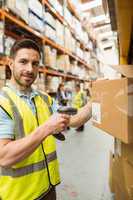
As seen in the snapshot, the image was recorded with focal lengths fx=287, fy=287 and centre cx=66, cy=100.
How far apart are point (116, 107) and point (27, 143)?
0.38m

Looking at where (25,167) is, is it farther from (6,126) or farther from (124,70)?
(124,70)

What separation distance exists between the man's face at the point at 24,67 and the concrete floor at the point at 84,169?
5.25 feet

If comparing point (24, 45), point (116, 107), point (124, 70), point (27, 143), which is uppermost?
point (24, 45)

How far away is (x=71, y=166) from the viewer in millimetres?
3529

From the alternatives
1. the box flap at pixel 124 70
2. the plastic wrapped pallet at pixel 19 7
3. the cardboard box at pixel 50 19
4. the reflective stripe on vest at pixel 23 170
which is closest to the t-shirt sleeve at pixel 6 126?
the reflective stripe on vest at pixel 23 170

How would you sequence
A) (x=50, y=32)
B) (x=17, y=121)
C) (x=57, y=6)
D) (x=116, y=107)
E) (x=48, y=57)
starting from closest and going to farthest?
(x=116, y=107) < (x=17, y=121) < (x=48, y=57) < (x=50, y=32) < (x=57, y=6)

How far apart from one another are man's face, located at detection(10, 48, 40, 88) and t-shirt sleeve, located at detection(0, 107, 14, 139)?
0.75 feet

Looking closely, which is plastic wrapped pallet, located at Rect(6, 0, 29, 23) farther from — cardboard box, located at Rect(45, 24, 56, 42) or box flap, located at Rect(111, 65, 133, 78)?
box flap, located at Rect(111, 65, 133, 78)

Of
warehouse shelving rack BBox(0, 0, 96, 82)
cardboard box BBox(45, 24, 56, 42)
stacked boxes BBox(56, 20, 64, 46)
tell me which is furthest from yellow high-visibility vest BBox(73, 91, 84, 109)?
cardboard box BBox(45, 24, 56, 42)

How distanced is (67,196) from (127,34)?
6.22 feet

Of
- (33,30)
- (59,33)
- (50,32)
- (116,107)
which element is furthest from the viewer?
(59,33)

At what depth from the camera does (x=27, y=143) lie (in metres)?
1.12

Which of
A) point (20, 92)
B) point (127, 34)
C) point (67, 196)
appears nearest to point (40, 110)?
point (20, 92)

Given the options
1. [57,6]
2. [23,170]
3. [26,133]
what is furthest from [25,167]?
[57,6]
